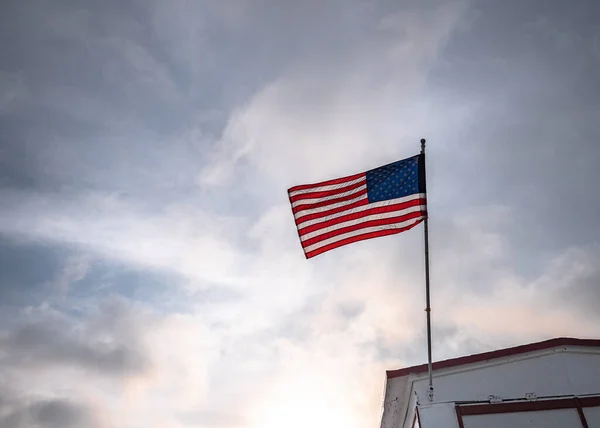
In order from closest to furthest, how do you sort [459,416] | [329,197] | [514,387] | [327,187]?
[459,416] < [514,387] < [329,197] < [327,187]

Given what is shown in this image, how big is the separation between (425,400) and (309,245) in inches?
236

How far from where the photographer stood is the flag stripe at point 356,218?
510 inches

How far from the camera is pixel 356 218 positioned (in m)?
13.3

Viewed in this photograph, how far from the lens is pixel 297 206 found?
13.8m

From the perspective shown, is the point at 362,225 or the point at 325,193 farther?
the point at 325,193

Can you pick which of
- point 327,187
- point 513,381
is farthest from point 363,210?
point 513,381

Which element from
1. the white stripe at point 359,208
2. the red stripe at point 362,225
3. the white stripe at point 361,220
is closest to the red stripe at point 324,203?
the white stripe at point 359,208

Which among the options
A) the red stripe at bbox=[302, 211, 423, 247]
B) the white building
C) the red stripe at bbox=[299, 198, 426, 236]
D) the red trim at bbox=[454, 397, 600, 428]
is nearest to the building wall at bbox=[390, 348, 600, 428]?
the white building

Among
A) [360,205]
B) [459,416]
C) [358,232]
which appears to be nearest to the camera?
[459,416]

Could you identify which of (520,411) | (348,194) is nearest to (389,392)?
(520,411)

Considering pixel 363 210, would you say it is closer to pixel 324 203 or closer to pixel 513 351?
pixel 324 203

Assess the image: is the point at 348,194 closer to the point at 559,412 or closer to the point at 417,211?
the point at 417,211

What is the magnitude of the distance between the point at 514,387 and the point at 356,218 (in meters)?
6.96

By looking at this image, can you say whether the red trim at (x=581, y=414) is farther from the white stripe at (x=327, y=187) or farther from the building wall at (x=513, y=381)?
the white stripe at (x=327, y=187)
